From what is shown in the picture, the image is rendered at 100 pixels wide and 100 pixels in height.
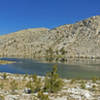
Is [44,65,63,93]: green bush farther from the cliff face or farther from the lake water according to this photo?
the cliff face

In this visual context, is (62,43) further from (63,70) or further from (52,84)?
(52,84)

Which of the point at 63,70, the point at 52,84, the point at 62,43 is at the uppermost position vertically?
the point at 62,43

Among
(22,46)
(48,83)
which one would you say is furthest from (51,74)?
(22,46)

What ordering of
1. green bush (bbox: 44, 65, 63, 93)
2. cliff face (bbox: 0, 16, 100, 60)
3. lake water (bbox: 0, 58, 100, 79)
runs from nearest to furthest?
green bush (bbox: 44, 65, 63, 93) < lake water (bbox: 0, 58, 100, 79) < cliff face (bbox: 0, 16, 100, 60)

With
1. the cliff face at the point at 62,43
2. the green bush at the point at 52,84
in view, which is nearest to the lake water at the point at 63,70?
the green bush at the point at 52,84

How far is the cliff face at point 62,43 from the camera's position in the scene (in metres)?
134

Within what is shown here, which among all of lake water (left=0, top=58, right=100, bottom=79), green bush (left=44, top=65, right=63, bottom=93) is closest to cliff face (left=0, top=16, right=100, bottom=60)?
lake water (left=0, top=58, right=100, bottom=79)

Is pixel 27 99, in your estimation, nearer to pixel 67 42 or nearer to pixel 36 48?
pixel 67 42

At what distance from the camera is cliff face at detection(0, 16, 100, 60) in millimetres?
134375

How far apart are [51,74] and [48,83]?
1257mm

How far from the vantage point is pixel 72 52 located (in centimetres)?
13725

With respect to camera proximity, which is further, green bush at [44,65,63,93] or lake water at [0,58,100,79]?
lake water at [0,58,100,79]

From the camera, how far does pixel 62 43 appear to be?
152 meters

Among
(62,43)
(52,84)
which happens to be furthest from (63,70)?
(62,43)
